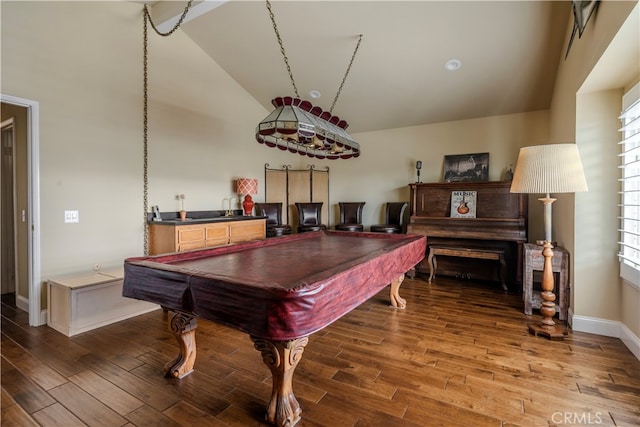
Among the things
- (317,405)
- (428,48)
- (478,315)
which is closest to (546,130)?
(428,48)

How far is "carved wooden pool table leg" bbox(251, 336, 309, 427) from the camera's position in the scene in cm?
152

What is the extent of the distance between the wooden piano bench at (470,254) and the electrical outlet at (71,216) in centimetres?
456

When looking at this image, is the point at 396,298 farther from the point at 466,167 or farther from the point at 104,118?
the point at 104,118

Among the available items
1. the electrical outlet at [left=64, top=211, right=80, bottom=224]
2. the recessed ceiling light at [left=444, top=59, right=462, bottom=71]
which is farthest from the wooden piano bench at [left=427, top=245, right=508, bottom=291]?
the electrical outlet at [left=64, top=211, right=80, bottom=224]

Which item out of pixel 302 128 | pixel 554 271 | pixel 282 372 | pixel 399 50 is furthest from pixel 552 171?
pixel 282 372

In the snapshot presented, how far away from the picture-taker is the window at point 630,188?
7.57ft

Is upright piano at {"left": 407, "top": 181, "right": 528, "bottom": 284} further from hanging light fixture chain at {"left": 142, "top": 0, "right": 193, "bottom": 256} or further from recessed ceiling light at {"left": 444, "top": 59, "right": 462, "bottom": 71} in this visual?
hanging light fixture chain at {"left": 142, "top": 0, "right": 193, "bottom": 256}

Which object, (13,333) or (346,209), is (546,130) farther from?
(13,333)

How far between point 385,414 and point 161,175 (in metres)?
3.95

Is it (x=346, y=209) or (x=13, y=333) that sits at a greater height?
(x=346, y=209)

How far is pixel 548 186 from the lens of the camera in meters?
2.51

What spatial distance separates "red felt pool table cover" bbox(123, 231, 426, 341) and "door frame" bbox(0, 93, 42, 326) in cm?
197

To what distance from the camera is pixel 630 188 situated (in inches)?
96.7

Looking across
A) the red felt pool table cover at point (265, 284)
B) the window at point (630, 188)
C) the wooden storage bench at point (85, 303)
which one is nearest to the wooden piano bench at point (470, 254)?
the window at point (630, 188)
